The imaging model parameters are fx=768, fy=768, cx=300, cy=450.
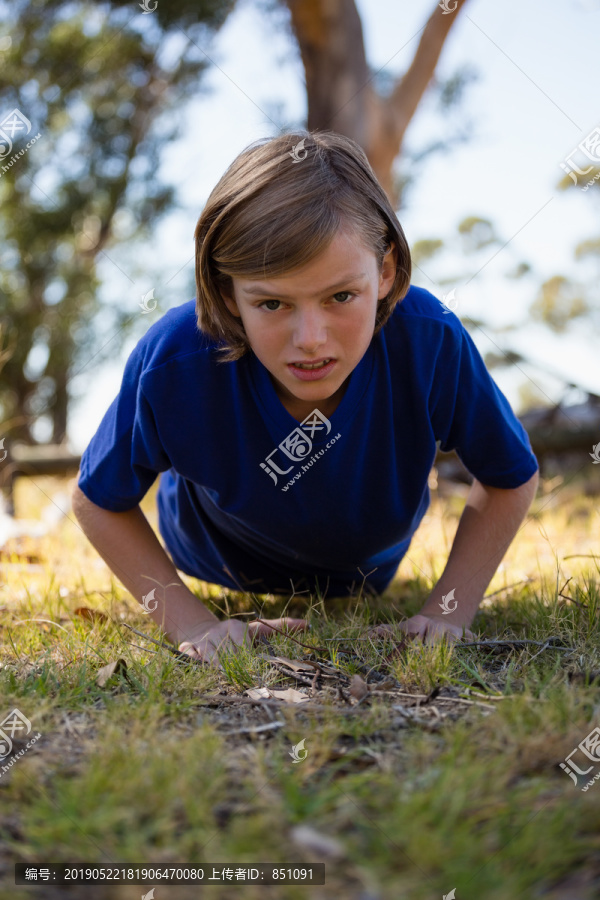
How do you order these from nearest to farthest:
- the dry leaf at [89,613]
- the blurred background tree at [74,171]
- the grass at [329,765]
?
the grass at [329,765] < the dry leaf at [89,613] < the blurred background tree at [74,171]

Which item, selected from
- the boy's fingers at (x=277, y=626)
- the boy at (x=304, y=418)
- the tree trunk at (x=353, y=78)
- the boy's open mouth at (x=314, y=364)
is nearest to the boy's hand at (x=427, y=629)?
the boy at (x=304, y=418)

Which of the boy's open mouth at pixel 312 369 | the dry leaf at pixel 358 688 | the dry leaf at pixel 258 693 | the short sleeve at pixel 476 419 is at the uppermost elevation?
the boy's open mouth at pixel 312 369

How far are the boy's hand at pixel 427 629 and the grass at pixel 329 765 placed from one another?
0.19 ft

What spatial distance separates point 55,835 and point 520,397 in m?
7.51

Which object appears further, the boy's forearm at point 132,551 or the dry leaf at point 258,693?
the boy's forearm at point 132,551

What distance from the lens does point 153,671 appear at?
153 cm

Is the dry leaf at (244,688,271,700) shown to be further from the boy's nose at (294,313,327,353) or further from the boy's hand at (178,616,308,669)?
the boy's nose at (294,313,327,353)

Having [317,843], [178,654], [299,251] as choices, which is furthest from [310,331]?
[317,843]

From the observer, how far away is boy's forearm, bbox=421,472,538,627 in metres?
2.01

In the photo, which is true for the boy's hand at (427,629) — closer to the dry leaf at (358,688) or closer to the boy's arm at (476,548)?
the boy's arm at (476,548)

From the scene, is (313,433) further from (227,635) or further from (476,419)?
(227,635)

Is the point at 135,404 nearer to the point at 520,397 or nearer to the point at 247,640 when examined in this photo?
the point at 247,640

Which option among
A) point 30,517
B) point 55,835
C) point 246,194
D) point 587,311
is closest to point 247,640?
point 55,835

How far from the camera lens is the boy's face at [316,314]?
160cm
